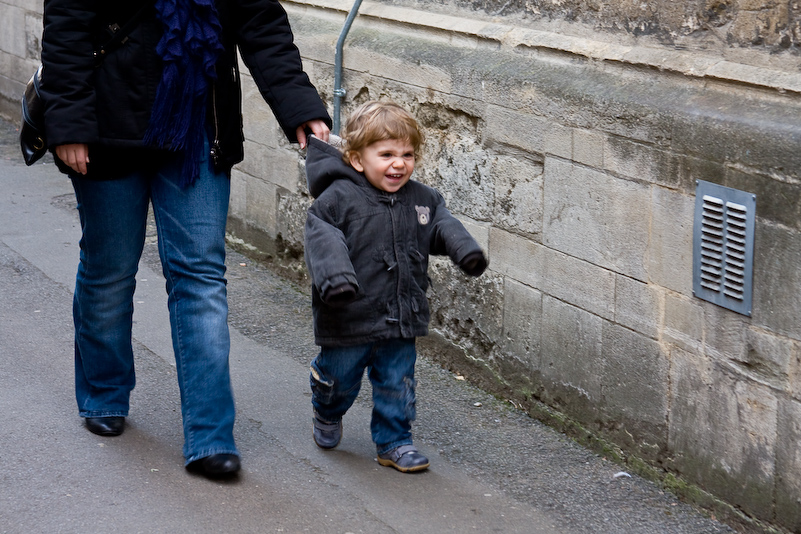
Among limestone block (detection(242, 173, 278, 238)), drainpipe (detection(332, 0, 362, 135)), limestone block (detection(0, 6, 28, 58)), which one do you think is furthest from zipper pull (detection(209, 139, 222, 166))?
limestone block (detection(0, 6, 28, 58))

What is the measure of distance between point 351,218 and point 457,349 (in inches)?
54.0

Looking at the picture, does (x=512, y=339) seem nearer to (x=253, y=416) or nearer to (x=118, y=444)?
(x=253, y=416)

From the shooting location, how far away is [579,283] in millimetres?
4008

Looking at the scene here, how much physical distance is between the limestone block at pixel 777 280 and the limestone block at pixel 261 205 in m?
3.13

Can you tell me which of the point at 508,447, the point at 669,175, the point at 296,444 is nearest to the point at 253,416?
the point at 296,444

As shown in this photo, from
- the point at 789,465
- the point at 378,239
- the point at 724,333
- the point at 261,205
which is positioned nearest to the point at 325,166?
the point at 378,239

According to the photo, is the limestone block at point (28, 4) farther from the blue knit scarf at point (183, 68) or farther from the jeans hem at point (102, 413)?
the blue knit scarf at point (183, 68)

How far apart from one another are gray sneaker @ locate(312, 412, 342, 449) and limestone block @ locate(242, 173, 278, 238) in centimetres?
221

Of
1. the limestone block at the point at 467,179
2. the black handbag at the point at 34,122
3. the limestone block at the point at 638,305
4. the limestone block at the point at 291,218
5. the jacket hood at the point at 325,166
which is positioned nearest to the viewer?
the black handbag at the point at 34,122

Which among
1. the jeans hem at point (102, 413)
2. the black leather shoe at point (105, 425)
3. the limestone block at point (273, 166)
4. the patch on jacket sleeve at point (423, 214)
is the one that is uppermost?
the patch on jacket sleeve at point (423, 214)

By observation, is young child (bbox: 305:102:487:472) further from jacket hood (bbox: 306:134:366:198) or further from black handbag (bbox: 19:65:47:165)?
black handbag (bbox: 19:65:47:165)

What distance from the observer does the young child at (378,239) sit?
349 cm

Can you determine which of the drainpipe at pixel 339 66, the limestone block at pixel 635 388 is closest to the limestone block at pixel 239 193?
the drainpipe at pixel 339 66

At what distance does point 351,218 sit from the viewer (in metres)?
3.52
